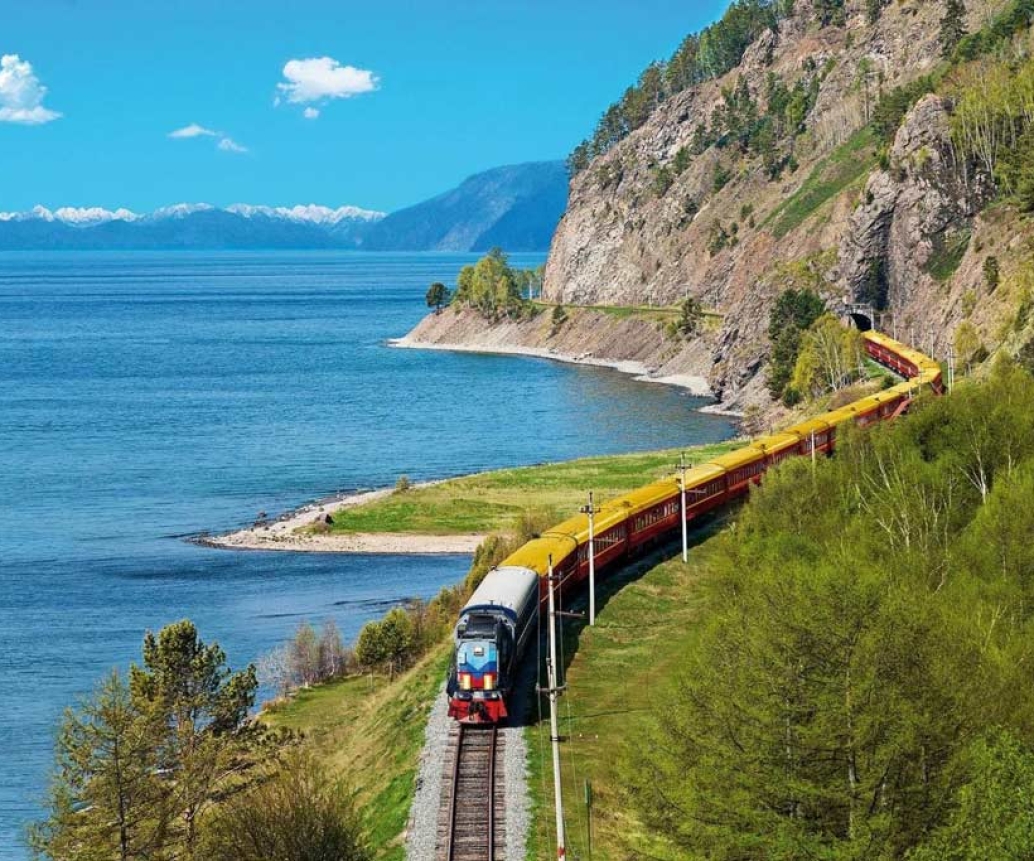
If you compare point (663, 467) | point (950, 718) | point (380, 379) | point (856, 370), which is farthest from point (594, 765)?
point (380, 379)

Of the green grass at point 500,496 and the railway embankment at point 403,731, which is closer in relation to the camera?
the railway embankment at point 403,731

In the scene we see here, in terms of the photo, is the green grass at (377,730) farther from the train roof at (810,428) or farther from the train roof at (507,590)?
the train roof at (810,428)

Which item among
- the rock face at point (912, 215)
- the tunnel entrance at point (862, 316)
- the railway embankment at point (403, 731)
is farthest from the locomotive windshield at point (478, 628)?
the tunnel entrance at point (862, 316)

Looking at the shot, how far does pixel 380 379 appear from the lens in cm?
19588

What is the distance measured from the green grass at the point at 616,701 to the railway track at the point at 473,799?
878 mm

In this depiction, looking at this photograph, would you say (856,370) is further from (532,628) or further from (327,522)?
(532,628)

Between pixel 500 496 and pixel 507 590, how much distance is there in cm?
5594

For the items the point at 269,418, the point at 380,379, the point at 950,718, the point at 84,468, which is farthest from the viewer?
the point at 380,379

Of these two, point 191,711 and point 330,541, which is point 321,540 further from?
point 191,711

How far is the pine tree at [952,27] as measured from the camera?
180113 millimetres

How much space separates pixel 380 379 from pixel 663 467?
9509 centimetres

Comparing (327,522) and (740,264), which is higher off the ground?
(740,264)

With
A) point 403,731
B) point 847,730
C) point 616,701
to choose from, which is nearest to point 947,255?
point 616,701

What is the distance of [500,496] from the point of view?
101m
